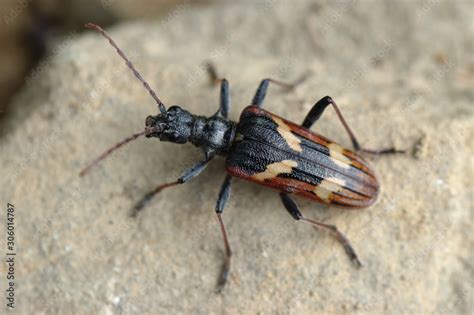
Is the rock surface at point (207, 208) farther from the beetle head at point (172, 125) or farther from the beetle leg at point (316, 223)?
the beetle head at point (172, 125)

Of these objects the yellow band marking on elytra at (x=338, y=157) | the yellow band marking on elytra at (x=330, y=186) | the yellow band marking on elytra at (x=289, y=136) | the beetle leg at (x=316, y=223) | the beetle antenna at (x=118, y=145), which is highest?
the beetle antenna at (x=118, y=145)

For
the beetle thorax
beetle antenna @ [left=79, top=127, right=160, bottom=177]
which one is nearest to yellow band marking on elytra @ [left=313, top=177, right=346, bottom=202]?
the beetle thorax

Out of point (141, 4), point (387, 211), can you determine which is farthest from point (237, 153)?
point (141, 4)

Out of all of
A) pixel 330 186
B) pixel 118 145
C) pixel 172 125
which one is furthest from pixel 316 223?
pixel 118 145

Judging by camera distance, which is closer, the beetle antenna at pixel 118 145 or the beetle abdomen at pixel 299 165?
the beetle antenna at pixel 118 145

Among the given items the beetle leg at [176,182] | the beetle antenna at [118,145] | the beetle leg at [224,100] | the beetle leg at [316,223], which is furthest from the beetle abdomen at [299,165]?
the beetle antenna at [118,145]

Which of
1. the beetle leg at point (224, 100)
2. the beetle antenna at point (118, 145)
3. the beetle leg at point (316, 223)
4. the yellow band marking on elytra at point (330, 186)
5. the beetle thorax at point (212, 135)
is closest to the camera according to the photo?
the beetle antenna at point (118, 145)

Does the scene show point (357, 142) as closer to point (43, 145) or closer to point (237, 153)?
point (237, 153)
